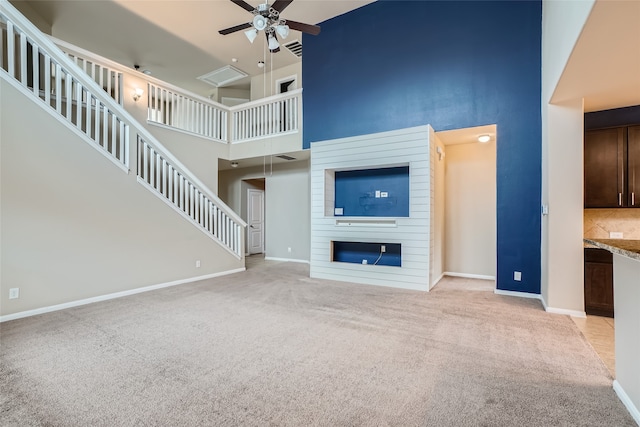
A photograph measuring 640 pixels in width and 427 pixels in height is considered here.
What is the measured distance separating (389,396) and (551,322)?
2636mm

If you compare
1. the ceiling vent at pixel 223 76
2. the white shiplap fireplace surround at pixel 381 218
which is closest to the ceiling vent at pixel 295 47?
the ceiling vent at pixel 223 76

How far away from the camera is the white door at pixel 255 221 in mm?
9242

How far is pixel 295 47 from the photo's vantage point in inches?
289

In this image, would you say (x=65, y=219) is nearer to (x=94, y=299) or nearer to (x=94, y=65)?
(x=94, y=299)

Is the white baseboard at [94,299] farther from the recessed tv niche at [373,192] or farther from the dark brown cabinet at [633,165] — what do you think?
the dark brown cabinet at [633,165]

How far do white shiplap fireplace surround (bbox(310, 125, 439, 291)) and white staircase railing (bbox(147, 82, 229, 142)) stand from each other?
316cm

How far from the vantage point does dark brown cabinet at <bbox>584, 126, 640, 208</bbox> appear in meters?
3.67

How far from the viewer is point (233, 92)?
10.3m

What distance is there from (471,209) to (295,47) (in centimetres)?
572

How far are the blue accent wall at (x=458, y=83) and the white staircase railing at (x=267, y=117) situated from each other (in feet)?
2.59

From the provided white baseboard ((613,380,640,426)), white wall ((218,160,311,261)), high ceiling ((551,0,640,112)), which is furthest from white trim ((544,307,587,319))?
white wall ((218,160,311,261))

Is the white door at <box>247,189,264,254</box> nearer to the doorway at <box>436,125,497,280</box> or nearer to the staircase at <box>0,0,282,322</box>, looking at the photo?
the staircase at <box>0,0,282,322</box>

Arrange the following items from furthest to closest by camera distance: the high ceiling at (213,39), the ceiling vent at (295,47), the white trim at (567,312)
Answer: the ceiling vent at (295,47) < the white trim at (567,312) < the high ceiling at (213,39)

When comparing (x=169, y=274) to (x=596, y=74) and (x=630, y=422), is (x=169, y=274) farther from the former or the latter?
(x=596, y=74)
